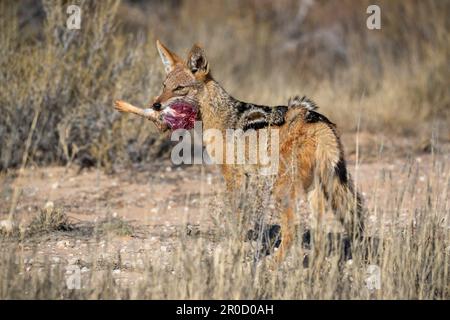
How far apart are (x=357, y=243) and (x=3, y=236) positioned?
3.06 m

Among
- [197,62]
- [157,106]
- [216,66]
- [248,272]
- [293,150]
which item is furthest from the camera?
[216,66]

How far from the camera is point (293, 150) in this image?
21.8ft

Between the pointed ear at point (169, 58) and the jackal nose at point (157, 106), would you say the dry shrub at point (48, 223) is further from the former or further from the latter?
the pointed ear at point (169, 58)

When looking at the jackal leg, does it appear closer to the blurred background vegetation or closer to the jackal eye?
the blurred background vegetation

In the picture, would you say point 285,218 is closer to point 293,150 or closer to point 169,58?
point 293,150

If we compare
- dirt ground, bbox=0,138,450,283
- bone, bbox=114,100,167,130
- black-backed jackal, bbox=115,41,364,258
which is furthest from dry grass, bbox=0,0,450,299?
bone, bbox=114,100,167,130

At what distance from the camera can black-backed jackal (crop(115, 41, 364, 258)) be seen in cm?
654

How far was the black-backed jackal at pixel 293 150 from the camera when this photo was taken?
654 cm

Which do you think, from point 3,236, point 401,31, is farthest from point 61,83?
point 401,31

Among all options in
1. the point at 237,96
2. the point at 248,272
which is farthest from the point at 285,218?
the point at 237,96

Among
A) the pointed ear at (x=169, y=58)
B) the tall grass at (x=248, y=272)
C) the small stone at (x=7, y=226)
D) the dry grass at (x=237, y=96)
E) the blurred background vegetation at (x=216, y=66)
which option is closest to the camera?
the tall grass at (x=248, y=272)

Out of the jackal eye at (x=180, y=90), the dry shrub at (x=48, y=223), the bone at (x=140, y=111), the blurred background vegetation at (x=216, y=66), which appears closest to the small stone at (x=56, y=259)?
the dry shrub at (x=48, y=223)

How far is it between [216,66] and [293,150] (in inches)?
343
